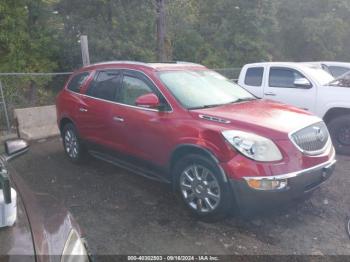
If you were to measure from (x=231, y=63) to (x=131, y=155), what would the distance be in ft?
46.5

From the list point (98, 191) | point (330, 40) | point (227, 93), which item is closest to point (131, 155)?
point (98, 191)

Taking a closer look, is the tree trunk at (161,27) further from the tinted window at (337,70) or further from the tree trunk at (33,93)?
the tinted window at (337,70)

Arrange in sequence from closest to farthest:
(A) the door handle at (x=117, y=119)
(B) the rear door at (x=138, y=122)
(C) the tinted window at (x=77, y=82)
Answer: (B) the rear door at (x=138, y=122) < (A) the door handle at (x=117, y=119) < (C) the tinted window at (x=77, y=82)

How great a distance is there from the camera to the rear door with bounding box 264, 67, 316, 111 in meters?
7.17

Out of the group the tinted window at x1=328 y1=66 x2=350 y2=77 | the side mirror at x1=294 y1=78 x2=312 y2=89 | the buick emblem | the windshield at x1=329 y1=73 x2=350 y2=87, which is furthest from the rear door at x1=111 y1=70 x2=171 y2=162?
the tinted window at x1=328 y1=66 x2=350 y2=77

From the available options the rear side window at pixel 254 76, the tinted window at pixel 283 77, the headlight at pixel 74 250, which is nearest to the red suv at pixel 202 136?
the headlight at pixel 74 250

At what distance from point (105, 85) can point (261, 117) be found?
2.45 metres

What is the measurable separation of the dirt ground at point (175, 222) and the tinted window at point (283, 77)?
2493 millimetres

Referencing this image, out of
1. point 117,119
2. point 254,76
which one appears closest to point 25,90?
point 254,76

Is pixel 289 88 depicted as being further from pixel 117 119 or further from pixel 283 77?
pixel 117 119

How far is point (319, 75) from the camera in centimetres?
741

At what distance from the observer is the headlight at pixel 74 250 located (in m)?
1.99

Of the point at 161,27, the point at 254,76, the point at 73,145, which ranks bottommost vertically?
the point at 73,145

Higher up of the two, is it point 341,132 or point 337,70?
point 337,70
